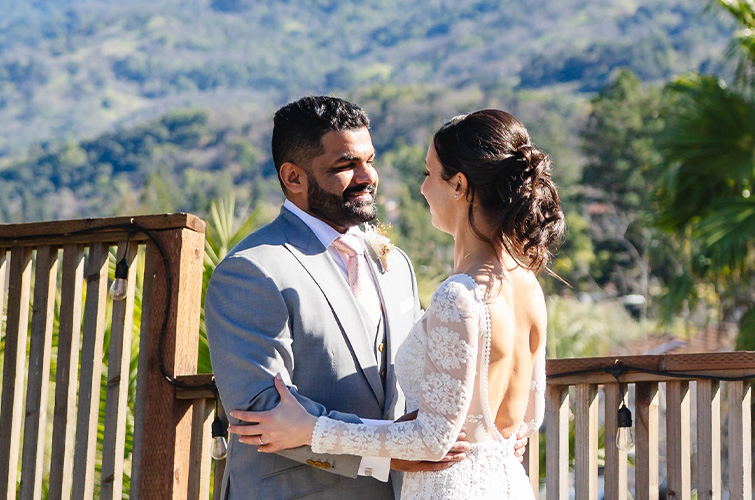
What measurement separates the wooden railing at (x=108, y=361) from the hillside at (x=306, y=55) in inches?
3956

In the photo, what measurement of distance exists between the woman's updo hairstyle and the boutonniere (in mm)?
348

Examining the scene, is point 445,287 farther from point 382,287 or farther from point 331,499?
point 331,499

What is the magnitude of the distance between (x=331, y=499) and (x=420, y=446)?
0.31 meters

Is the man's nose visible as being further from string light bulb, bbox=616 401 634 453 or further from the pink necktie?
string light bulb, bbox=616 401 634 453

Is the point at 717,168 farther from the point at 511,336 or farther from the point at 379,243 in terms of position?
the point at 511,336

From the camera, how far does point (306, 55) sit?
186m

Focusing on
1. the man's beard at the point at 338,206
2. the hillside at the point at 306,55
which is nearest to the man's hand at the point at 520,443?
the man's beard at the point at 338,206

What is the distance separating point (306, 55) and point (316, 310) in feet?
617

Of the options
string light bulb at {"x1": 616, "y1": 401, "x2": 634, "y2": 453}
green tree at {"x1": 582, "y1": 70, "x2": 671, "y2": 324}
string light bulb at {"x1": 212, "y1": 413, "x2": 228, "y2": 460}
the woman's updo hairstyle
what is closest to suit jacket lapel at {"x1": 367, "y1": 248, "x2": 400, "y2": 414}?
the woman's updo hairstyle

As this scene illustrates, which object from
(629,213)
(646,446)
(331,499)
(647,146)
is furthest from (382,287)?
(629,213)

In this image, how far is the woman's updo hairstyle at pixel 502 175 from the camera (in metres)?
2.08

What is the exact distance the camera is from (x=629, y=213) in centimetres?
3731

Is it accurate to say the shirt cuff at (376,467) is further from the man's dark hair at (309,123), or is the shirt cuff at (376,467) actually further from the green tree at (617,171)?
the green tree at (617,171)

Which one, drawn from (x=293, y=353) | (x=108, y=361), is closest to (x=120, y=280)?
(x=108, y=361)
